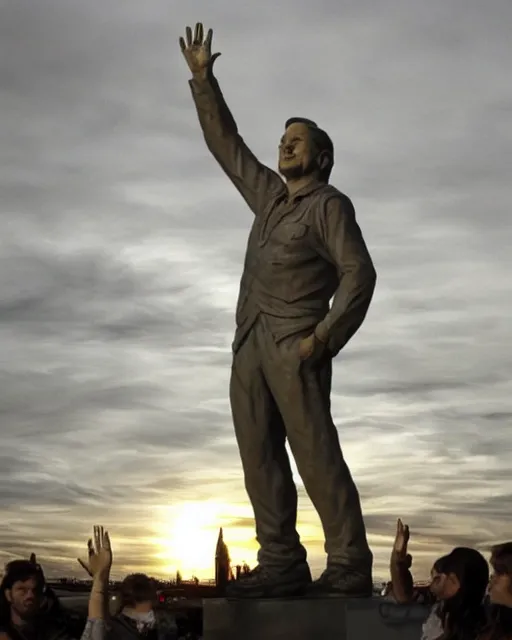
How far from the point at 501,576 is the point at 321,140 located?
3.76 metres

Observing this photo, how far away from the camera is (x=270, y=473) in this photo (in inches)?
293

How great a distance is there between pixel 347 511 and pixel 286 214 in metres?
1.86

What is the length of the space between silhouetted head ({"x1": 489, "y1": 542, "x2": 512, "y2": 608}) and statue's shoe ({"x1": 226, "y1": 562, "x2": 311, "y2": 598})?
2.68 metres

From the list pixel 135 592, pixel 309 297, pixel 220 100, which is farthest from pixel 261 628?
pixel 220 100

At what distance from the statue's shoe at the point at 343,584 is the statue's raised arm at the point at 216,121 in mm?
2468

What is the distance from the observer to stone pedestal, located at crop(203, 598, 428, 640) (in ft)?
21.4

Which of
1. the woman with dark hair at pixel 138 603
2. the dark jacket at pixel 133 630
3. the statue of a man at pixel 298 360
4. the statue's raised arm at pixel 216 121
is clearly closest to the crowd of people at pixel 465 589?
the dark jacket at pixel 133 630

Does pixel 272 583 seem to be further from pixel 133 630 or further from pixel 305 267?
pixel 305 267

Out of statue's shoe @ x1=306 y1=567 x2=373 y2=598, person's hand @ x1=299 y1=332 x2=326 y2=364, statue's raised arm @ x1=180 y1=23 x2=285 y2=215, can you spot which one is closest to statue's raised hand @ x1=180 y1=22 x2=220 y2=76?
statue's raised arm @ x1=180 y1=23 x2=285 y2=215

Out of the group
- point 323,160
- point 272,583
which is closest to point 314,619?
point 272,583

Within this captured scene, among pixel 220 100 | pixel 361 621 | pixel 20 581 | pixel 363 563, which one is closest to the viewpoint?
pixel 20 581

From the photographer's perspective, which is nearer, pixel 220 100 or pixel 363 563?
pixel 363 563

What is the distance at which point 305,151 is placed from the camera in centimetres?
755

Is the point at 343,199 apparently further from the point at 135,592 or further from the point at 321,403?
the point at 135,592
